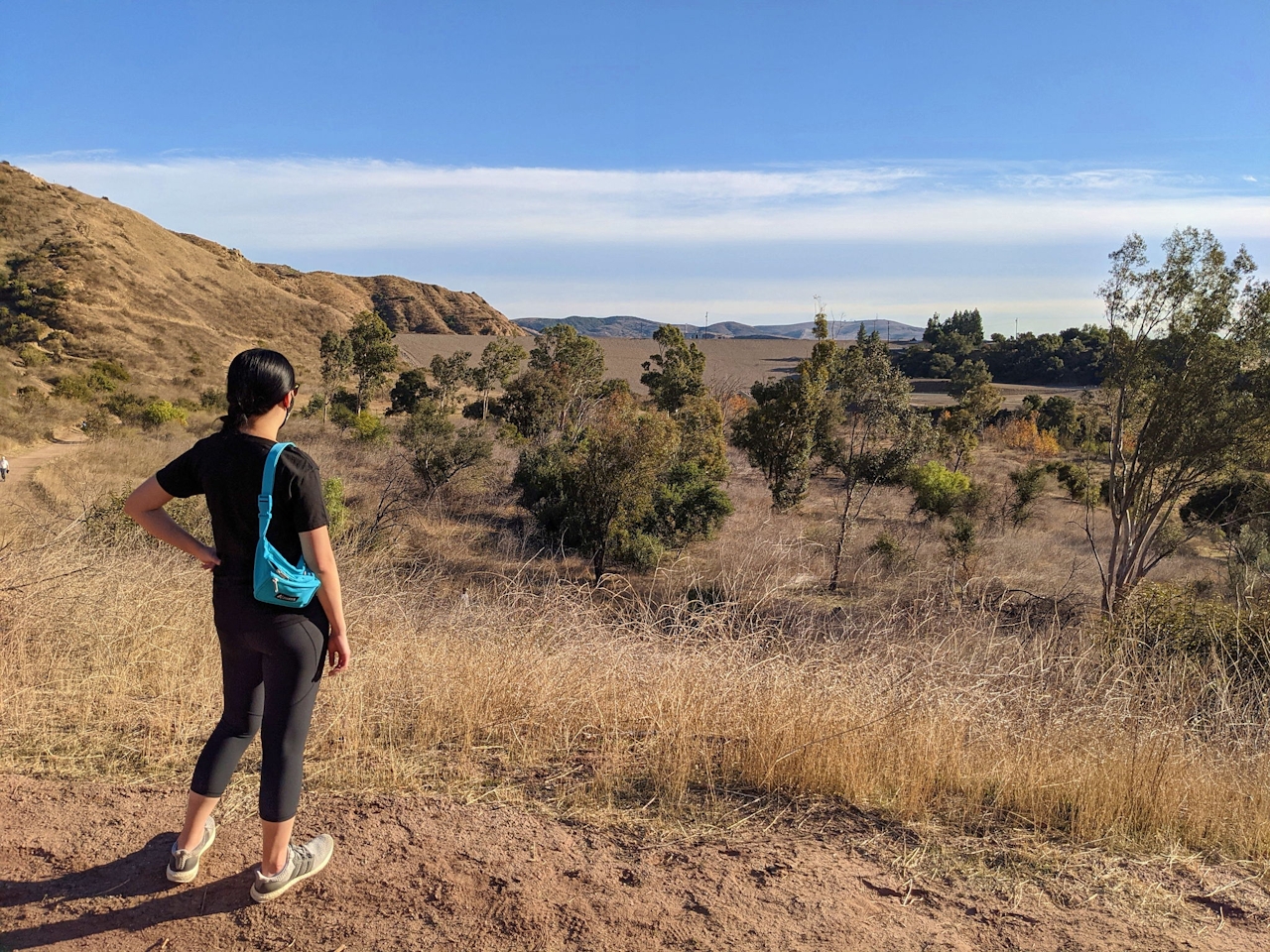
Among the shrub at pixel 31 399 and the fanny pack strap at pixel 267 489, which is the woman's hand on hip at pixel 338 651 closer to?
the fanny pack strap at pixel 267 489

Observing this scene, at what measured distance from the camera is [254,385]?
2.21 metres

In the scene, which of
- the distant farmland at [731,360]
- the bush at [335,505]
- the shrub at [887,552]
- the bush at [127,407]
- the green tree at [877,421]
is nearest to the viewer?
the bush at [335,505]

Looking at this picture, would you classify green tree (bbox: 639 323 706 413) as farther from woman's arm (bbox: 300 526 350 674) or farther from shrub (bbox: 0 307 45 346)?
woman's arm (bbox: 300 526 350 674)

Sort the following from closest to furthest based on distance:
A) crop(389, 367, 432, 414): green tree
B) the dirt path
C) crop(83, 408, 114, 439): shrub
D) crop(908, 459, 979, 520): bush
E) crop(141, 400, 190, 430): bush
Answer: the dirt path → crop(83, 408, 114, 439): shrub → crop(908, 459, 979, 520): bush → crop(141, 400, 190, 430): bush → crop(389, 367, 432, 414): green tree

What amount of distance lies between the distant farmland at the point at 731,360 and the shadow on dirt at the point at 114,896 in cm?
4822

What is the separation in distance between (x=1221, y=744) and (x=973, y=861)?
5.62 feet

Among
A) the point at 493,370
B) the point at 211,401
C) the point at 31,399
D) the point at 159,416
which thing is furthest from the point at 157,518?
the point at 211,401

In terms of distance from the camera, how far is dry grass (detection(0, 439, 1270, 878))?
3.14m

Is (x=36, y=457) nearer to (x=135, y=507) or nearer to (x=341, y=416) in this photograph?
(x=341, y=416)

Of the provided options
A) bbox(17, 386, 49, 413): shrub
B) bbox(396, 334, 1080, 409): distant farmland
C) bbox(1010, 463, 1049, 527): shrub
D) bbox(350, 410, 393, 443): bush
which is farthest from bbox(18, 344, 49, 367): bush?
bbox(1010, 463, 1049, 527): shrub

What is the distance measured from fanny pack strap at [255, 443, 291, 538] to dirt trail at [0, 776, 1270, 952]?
1.07 metres

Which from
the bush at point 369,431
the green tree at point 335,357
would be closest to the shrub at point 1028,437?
the bush at point 369,431

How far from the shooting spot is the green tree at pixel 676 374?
120ft

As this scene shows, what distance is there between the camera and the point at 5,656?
3812 mm
